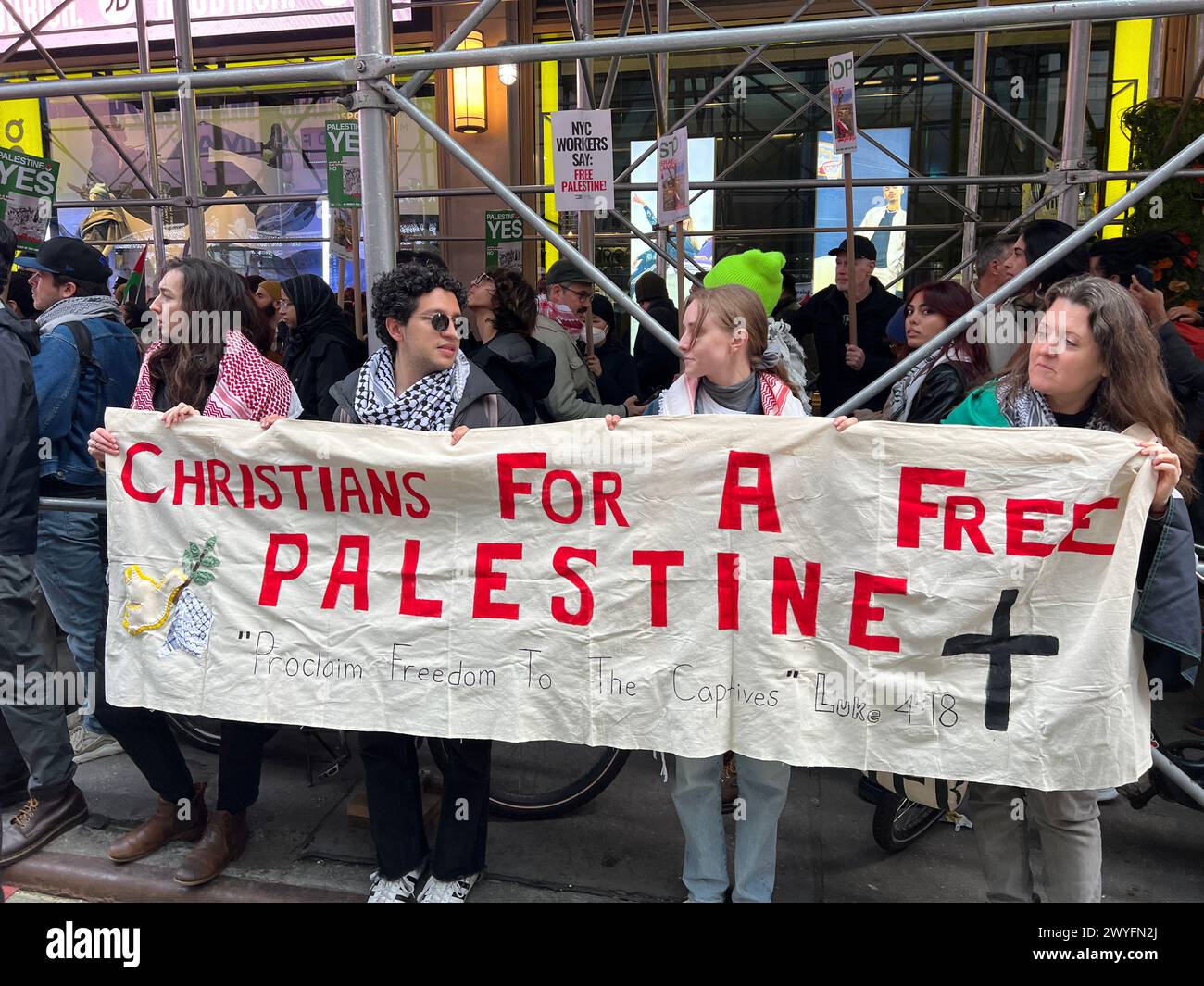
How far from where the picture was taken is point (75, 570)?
3.99 meters

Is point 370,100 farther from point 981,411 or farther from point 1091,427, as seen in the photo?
point 1091,427

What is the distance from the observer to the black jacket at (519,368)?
4324mm

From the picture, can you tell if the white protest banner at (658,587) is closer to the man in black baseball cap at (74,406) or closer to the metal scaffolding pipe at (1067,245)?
the metal scaffolding pipe at (1067,245)

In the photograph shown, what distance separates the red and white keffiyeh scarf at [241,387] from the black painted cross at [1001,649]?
2.42 metres

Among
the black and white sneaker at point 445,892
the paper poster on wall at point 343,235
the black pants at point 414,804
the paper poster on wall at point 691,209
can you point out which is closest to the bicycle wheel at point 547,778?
the black pants at point 414,804

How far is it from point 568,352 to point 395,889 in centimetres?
276

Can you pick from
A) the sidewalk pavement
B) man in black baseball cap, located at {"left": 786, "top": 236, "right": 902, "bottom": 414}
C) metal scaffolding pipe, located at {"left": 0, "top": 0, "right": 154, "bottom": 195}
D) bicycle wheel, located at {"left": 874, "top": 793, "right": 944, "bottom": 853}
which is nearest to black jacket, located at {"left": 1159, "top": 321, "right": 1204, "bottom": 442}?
the sidewalk pavement

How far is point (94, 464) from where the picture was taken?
400 cm

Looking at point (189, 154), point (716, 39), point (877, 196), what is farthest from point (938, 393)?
point (877, 196)

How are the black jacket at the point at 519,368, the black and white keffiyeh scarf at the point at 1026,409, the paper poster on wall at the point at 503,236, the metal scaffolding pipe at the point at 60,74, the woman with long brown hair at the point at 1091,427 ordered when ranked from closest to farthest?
the woman with long brown hair at the point at 1091,427, the black and white keffiyeh scarf at the point at 1026,409, the black jacket at the point at 519,368, the metal scaffolding pipe at the point at 60,74, the paper poster on wall at the point at 503,236

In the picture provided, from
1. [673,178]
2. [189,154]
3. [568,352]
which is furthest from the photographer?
[189,154]

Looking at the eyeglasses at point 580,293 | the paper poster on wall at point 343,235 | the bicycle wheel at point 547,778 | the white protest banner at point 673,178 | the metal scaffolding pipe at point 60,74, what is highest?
the metal scaffolding pipe at point 60,74

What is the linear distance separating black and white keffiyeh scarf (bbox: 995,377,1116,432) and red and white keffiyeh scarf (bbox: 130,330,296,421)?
7.98 feet
